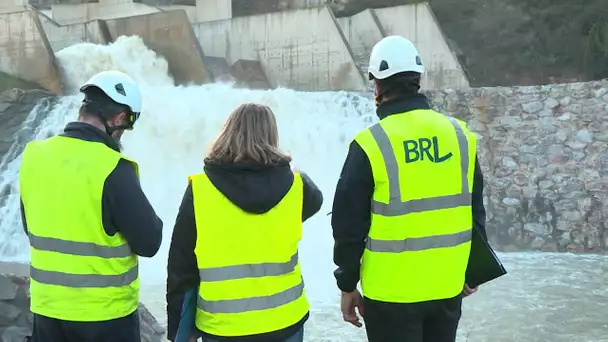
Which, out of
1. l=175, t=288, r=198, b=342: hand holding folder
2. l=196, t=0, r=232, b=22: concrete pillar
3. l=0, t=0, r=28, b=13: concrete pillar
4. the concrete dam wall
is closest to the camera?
l=175, t=288, r=198, b=342: hand holding folder

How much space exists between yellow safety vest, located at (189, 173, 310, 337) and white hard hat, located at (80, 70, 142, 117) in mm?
467

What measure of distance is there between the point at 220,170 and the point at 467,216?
91cm

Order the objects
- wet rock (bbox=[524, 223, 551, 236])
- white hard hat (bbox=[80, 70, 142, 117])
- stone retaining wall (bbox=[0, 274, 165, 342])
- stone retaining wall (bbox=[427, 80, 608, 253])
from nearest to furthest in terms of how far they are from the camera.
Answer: white hard hat (bbox=[80, 70, 142, 117]), stone retaining wall (bbox=[0, 274, 165, 342]), stone retaining wall (bbox=[427, 80, 608, 253]), wet rock (bbox=[524, 223, 551, 236])

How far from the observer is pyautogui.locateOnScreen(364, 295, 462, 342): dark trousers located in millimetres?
2230

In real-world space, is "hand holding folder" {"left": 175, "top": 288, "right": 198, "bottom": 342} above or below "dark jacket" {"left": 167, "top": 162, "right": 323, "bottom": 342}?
below

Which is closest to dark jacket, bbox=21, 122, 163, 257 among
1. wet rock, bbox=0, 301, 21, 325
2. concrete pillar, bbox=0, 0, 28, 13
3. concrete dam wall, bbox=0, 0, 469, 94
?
wet rock, bbox=0, 301, 21, 325

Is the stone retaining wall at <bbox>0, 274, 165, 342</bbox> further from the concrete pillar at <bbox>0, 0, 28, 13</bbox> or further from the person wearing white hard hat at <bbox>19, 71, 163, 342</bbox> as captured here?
the concrete pillar at <bbox>0, 0, 28, 13</bbox>

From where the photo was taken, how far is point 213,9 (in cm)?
1931

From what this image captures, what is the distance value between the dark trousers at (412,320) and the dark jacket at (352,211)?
0.14 metres

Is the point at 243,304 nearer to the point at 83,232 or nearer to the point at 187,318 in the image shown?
the point at 187,318

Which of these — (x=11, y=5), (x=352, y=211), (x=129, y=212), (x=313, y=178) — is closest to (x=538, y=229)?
(x=313, y=178)

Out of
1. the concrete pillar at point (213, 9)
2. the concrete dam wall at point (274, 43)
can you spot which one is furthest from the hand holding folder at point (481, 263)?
the concrete pillar at point (213, 9)

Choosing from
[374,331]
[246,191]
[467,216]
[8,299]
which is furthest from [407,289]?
[8,299]

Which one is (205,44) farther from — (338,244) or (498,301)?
(338,244)
